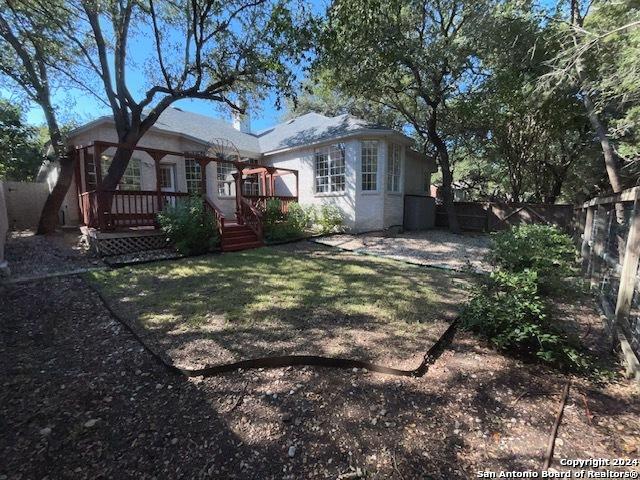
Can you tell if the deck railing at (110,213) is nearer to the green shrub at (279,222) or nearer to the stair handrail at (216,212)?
the stair handrail at (216,212)

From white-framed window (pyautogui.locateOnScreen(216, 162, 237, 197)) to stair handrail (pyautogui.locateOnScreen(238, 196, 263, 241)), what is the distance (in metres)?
3.54

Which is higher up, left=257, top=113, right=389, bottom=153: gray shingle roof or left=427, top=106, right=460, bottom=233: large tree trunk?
left=257, top=113, right=389, bottom=153: gray shingle roof

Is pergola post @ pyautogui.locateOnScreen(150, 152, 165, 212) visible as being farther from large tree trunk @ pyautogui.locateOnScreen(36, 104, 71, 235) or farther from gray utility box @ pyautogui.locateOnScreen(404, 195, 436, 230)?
gray utility box @ pyautogui.locateOnScreen(404, 195, 436, 230)

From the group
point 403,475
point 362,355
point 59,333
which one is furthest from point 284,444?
point 59,333

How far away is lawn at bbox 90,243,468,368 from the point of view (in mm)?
3225

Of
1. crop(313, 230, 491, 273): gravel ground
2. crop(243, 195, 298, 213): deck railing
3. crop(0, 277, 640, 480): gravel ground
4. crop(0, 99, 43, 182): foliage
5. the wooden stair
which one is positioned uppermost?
crop(0, 99, 43, 182): foliage

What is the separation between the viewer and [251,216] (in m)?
9.95

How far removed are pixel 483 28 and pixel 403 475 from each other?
11.7 metres

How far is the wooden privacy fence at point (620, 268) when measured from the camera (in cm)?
297

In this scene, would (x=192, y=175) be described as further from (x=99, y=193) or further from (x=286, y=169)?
(x=99, y=193)

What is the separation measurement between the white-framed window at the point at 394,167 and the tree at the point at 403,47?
5.53 ft

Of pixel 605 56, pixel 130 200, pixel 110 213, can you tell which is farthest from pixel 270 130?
pixel 605 56

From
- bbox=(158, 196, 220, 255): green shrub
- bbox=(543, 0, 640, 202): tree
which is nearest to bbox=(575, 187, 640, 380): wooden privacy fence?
bbox=(543, 0, 640, 202): tree

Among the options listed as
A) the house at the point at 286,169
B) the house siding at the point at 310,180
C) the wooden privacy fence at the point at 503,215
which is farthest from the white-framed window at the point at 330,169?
the wooden privacy fence at the point at 503,215
